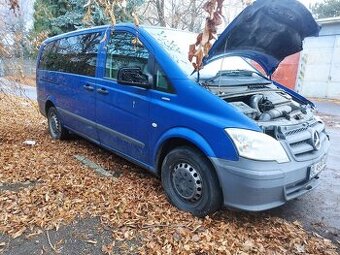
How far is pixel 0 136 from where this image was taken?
19.5 ft

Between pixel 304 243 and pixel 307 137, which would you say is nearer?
pixel 304 243

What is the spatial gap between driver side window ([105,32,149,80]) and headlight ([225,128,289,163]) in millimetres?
1432

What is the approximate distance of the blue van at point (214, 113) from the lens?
9.39ft

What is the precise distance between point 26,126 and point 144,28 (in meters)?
4.40

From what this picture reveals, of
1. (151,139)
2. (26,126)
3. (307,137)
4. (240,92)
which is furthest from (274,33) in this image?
(26,126)

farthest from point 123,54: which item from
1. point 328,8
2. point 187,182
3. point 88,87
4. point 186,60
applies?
point 328,8

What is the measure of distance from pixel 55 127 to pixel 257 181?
4.30m

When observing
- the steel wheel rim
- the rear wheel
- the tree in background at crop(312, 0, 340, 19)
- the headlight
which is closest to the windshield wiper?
the headlight

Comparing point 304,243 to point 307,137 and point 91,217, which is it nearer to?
point 307,137

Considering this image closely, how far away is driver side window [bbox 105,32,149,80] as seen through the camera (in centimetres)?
378

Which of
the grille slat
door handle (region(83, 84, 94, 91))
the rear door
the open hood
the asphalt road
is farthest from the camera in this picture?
door handle (region(83, 84, 94, 91))

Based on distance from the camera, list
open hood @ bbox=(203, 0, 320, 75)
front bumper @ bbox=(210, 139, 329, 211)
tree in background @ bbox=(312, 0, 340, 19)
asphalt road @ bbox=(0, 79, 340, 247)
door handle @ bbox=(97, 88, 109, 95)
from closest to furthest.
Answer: front bumper @ bbox=(210, 139, 329, 211), open hood @ bbox=(203, 0, 320, 75), asphalt road @ bbox=(0, 79, 340, 247), door handle @ bbox=(97, 88, 109, 95), tree in background @ bbox=(312, 0, 340, 19)

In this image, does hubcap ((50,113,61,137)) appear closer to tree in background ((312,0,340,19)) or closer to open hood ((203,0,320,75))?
open hood ((203,0,320,75))

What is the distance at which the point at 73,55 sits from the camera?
521 centimetres
